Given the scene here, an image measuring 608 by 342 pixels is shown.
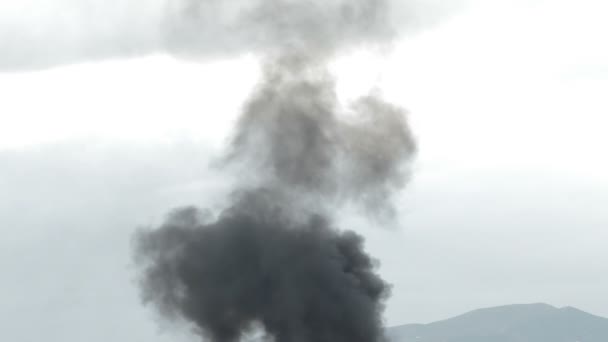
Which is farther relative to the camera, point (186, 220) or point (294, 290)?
point (186, 220)

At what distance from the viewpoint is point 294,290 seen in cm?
13200

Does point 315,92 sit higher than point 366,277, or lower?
higher

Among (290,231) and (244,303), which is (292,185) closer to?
(290,231)

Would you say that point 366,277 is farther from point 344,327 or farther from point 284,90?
point 284,90

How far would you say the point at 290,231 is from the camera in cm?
13538

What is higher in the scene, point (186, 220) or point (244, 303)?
point (186, 220)

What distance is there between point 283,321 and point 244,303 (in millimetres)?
5051

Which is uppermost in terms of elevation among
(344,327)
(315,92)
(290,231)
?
(315,92)

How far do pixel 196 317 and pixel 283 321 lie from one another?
426 inches

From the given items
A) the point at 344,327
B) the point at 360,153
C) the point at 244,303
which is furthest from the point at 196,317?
the point at 360,153

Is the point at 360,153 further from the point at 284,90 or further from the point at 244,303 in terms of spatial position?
the point at 244,303

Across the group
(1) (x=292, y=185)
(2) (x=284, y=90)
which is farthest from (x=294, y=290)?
(2) (x=284, y=90)

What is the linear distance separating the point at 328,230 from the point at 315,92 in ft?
49.0

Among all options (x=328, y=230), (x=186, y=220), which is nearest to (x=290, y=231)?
(x=328, y=230)
